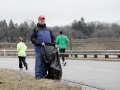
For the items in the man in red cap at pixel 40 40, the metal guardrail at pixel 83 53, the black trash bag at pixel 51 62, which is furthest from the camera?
the metal guardrail at pixel 83 53

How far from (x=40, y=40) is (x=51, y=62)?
2.40ft

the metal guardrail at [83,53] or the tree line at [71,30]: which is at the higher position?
the tree line at [71,30]

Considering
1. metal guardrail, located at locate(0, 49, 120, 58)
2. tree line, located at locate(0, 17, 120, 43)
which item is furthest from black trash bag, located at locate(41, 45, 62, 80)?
tree line, located at locate(0, 17, 120, 43)

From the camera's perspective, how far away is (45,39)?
8.45 metres

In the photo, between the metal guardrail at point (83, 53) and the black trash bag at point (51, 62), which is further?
the metal guardrail at point (83, 53)

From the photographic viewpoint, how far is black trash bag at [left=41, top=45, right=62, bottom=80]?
8109 millimetres

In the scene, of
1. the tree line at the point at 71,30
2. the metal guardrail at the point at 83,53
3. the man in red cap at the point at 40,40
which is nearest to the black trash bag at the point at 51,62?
the man in red cap at the point at 40,40

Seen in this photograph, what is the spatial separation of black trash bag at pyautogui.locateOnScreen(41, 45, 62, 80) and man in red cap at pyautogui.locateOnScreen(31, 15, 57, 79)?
160 mm

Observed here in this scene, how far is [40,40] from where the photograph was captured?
27.7 ft

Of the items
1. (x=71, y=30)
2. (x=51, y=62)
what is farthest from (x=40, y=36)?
(x=71, y=30)

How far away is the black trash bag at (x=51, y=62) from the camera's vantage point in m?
8.11

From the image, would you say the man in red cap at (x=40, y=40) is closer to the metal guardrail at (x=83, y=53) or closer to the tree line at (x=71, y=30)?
the metal guardrail at (x=83, y=53)

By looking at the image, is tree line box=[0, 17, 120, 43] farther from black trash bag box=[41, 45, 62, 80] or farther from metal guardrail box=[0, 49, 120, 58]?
black trash bag box=[41, 45, 62, 80]

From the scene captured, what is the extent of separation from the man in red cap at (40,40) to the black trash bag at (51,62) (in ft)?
0.52
